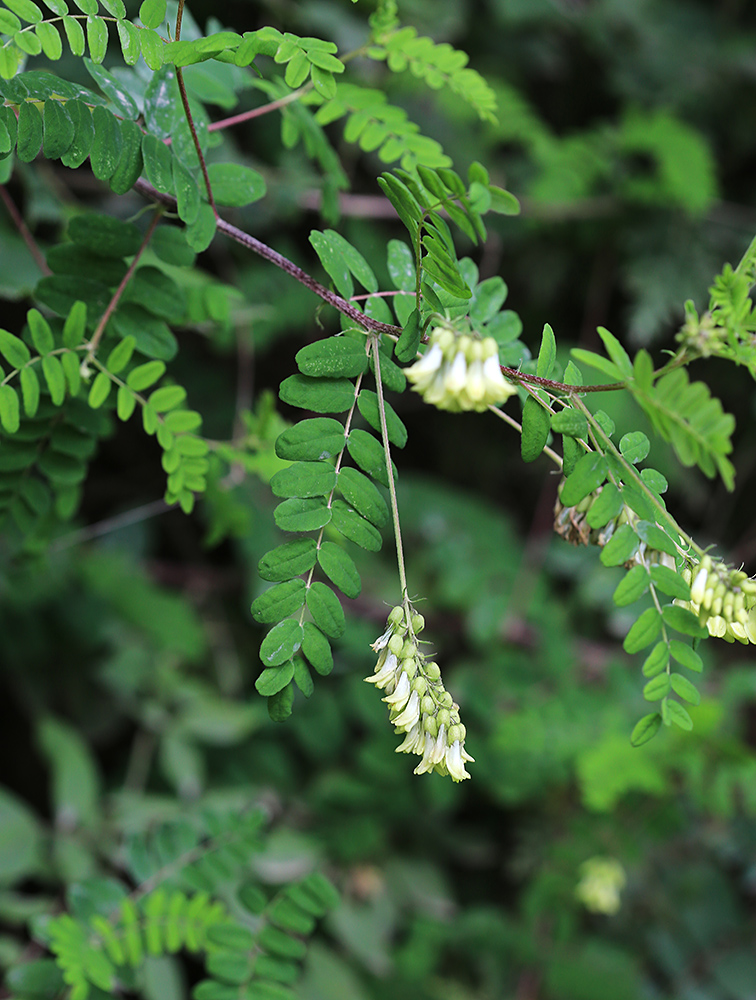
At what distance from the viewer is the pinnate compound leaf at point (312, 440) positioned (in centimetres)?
64

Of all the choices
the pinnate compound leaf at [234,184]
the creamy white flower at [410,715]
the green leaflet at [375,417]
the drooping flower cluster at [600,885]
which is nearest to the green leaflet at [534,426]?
the green leaflet at [375,417]

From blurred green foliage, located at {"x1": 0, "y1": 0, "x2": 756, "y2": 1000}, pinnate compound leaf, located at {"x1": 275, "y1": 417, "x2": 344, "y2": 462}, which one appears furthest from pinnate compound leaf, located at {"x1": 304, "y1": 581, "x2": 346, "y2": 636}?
blurred green foliage, located at {"x1": 0, "y1": 0, "x2": 756, "y2": 1000}

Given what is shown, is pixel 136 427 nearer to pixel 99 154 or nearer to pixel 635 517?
pixel 99 154

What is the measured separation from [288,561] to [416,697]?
0.15 m

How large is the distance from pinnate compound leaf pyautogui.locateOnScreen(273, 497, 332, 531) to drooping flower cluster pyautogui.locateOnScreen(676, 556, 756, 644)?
0.29 metres

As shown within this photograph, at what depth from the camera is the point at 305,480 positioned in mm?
644

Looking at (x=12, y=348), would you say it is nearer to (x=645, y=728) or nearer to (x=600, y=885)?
(x=645, y=728)

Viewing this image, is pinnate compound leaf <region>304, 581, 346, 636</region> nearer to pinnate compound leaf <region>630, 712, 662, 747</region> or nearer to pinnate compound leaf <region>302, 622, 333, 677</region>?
pinnate compound leaf <region>302, 622, 333, 677</region>

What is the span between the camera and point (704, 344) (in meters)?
0.56

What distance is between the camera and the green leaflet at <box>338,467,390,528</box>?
0.66m

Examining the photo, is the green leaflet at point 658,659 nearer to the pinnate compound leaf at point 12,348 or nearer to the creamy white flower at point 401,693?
the creamy white flower at point 401,693

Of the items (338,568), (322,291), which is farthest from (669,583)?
(322,291)

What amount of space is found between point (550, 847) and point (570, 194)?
170 centimetres

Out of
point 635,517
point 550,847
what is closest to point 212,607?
point 550,847
